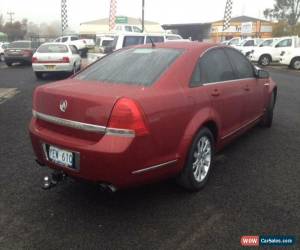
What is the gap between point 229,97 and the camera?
184 inches

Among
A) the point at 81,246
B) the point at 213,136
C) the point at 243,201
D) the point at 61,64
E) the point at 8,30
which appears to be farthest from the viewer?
the point at 8,30

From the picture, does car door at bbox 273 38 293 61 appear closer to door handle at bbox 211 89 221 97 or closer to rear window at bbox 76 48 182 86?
door handle at bbox 211 89 221 97

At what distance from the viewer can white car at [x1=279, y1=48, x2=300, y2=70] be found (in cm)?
2127

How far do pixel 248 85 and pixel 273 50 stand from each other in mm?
19886

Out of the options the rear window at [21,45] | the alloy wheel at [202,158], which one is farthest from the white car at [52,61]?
the alloy wheel at [202,158]

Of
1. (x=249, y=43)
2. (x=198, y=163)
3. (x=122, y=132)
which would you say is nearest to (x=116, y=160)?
(x=122, y=132)

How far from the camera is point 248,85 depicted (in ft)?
17.6

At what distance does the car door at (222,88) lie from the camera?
4.29m

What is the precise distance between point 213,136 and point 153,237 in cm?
164

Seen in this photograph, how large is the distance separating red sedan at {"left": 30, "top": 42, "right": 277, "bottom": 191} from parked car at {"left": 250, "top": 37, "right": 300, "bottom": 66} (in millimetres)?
19189

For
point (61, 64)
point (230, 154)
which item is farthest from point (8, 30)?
point (230, 154)

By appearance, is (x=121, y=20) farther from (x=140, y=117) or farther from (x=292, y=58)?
(x=140, y=117)

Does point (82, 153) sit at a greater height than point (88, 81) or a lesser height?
lesser

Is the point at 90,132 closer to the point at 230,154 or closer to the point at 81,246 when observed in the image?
the point at 81,246
